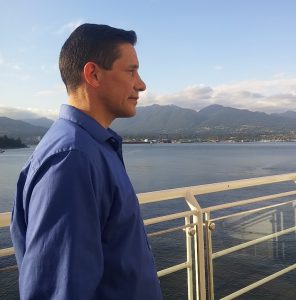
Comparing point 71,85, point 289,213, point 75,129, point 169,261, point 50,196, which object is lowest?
point 169,261

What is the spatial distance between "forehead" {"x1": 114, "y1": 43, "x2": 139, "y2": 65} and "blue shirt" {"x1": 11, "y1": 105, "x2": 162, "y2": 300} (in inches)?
8.7

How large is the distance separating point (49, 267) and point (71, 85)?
1.79 ft

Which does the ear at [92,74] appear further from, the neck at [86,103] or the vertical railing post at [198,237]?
the vertical railing post at [198,237]

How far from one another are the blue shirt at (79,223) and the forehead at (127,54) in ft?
0.73

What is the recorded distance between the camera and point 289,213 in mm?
3400

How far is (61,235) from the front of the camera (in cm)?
94

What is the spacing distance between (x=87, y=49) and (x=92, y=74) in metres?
0.07

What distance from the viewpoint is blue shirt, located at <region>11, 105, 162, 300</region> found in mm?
939

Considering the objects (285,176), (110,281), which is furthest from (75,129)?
(285,176)

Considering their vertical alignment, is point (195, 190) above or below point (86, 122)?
below

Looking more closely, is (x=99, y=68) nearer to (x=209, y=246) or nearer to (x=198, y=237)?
(x=198, y=237)

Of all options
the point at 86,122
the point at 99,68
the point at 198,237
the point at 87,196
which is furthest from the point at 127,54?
the point at 198,237

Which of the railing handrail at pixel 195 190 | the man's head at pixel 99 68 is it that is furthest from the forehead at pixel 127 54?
the railing handrail at pixel 195 190

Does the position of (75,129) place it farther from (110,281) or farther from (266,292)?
(266,292)
